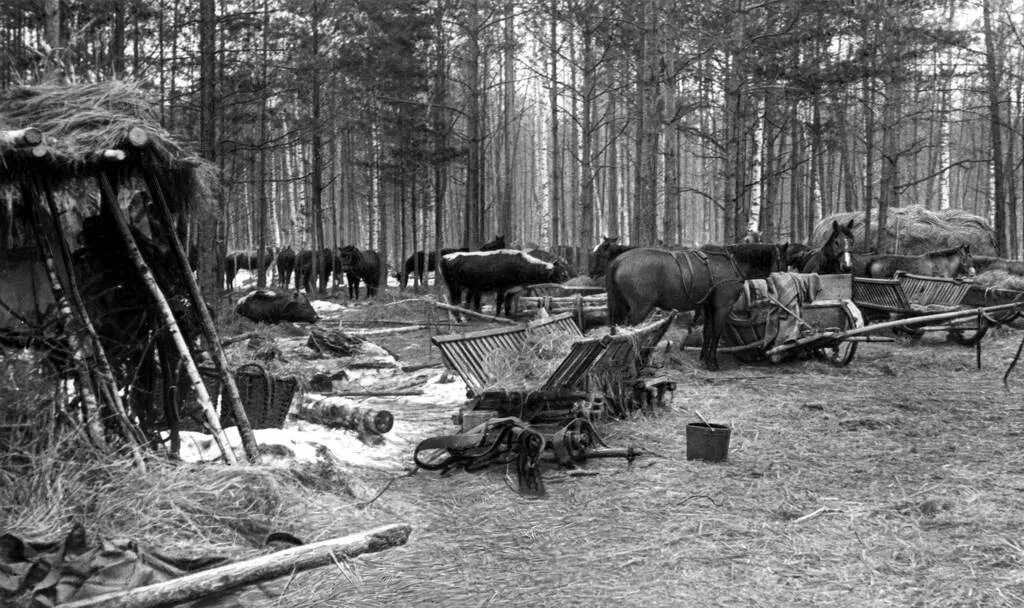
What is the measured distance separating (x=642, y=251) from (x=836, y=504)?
6.89 meters

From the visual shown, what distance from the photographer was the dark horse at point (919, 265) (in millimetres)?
17328

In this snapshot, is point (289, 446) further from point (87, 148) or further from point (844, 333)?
point (844, 333)

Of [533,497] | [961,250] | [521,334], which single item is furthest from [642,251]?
[961,250]

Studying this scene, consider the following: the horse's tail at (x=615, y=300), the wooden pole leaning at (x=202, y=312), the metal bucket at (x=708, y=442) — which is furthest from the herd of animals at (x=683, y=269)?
the wooden pole leaning at (x=202, y=312)

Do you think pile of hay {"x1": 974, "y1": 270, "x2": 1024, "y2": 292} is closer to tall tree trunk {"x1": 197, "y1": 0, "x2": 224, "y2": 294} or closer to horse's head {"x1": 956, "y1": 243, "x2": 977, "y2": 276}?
horse's head {"x1": 956, "y1": 243, "x2": 977, "y2": 276}

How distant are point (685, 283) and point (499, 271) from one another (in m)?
8.10

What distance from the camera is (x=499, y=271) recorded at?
63.8 feet

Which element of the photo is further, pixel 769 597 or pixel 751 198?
pixel 751 198

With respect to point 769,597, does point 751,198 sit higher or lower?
higher

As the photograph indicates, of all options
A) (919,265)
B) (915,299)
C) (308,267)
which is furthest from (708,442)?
(308,267)

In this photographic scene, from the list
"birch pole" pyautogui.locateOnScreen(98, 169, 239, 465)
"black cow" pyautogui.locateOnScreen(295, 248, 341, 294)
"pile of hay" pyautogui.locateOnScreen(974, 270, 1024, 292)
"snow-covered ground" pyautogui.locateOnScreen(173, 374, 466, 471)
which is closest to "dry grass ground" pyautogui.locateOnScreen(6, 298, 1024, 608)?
"birch pole" pyautogui.locateOnScreen(98, 169, 239, 465)

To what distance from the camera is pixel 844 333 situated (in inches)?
417

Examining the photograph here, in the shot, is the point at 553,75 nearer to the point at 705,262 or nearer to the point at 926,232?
the point at 926,232

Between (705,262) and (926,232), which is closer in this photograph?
(705,262)
